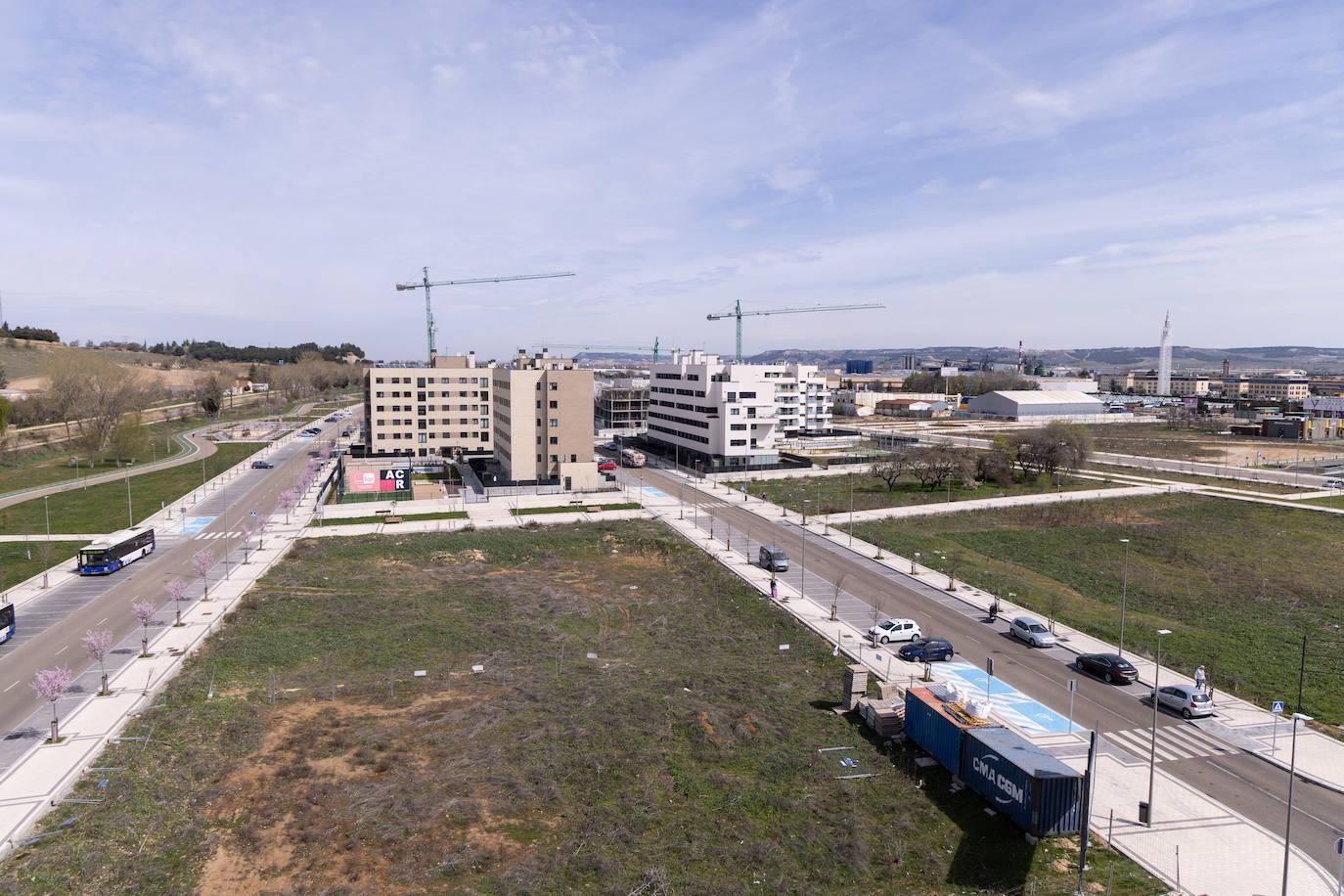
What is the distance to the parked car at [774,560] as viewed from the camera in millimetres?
47062

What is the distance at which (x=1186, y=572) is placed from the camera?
48719 mm

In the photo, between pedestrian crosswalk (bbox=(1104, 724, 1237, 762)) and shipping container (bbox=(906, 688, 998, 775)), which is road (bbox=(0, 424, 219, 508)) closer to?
shipping container (bbox=(906, 688, 998, 775))

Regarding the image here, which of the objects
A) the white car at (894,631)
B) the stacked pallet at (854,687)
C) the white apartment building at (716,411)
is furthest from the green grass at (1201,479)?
the stacked pallet at (854,687)

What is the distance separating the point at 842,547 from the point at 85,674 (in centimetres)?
4289

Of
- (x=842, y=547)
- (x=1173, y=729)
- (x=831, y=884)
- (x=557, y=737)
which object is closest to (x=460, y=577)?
(x=557, y=737)

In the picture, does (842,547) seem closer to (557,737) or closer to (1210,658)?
(1210,658)

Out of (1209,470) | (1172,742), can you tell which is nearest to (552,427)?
(1172,742)

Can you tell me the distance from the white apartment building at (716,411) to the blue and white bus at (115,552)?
184 feet

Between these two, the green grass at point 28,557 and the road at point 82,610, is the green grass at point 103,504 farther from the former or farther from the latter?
the road at point 82,610

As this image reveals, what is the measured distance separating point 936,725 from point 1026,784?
4290 mm

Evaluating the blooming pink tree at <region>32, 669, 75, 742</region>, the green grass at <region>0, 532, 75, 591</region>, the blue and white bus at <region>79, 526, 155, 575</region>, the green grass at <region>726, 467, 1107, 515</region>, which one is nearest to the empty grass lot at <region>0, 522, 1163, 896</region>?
the blooming pink tree at <region>32, 669, 75, 742</region>

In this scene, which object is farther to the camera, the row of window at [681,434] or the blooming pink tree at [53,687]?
the row of window at [681,434]

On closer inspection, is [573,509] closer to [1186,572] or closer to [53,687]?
[53,687]

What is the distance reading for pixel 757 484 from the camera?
80.0m
